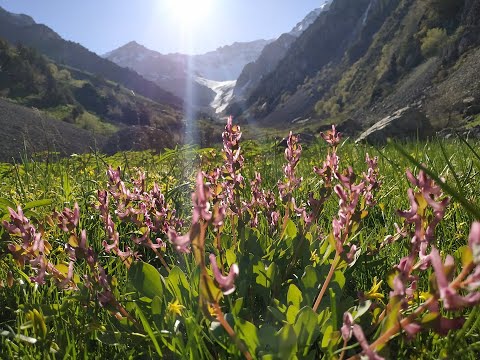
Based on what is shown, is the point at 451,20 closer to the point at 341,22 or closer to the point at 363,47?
the point at 363,47

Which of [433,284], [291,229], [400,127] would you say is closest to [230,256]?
[291,229]

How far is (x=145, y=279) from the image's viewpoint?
1.74 meters

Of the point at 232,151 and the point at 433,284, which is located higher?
the point at 232,151

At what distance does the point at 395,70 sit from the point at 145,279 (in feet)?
350

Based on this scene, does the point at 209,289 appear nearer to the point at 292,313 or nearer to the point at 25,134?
the point at 292,313

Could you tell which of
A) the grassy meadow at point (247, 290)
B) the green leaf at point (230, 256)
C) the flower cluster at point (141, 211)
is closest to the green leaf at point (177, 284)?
the grassy meadow at point (247, 290)

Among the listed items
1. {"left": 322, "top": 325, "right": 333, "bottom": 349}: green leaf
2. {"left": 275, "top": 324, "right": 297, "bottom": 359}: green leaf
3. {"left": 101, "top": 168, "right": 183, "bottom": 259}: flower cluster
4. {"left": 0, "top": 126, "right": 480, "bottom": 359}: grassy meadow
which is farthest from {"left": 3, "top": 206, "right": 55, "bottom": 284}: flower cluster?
{"left": 322, "top": 325, "right": 333, "bottom": 349}: green leaf

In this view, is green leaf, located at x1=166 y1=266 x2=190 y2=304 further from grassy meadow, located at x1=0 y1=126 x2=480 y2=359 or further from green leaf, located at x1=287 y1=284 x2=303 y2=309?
green leaf, located at x1=287 y1=284 x2=303 y2=309

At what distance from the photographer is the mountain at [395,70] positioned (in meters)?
44.9

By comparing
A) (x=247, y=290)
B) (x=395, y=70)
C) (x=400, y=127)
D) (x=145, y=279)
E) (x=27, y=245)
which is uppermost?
(x=395, y=70)

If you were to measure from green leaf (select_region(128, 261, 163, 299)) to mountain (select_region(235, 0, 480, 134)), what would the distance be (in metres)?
3.70

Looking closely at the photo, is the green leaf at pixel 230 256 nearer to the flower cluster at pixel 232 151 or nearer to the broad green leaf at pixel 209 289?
the flower cluster at pixel 232 151

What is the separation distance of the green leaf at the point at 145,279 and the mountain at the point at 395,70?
3696 mm

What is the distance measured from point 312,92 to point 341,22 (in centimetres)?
5244
